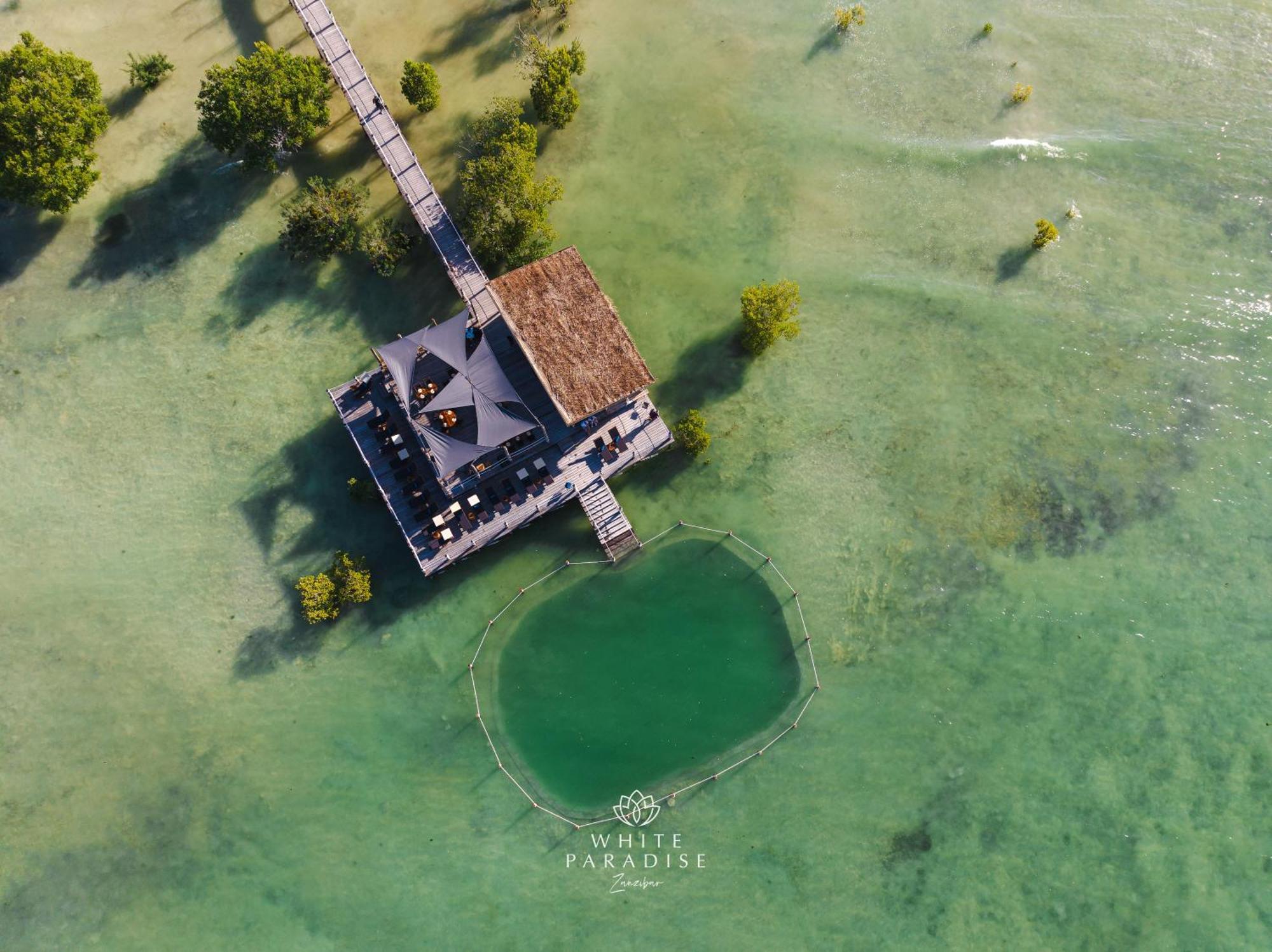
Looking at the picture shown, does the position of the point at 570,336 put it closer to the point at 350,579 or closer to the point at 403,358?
the point at 403,358

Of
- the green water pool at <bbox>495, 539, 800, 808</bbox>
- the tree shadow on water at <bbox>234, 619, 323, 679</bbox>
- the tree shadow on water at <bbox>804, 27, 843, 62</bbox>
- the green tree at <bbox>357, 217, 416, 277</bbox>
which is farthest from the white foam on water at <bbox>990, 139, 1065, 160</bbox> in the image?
the tree shadow on water at <bbox>234, 619, 323, 679</bbox>

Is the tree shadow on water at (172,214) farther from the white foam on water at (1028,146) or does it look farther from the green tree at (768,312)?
the white foam on water at (1028,146)

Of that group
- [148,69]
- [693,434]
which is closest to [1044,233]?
[693,434]

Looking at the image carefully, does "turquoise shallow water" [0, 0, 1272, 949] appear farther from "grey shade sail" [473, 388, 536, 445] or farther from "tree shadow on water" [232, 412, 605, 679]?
"grey shade sail" [473, 388, 536, 445]

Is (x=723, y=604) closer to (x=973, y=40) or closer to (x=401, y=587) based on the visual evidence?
(x=401, y=587)

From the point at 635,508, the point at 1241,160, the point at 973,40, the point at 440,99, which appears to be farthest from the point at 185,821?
the point at 1241,160

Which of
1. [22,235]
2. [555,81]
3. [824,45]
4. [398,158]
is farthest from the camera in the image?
[824,45]
